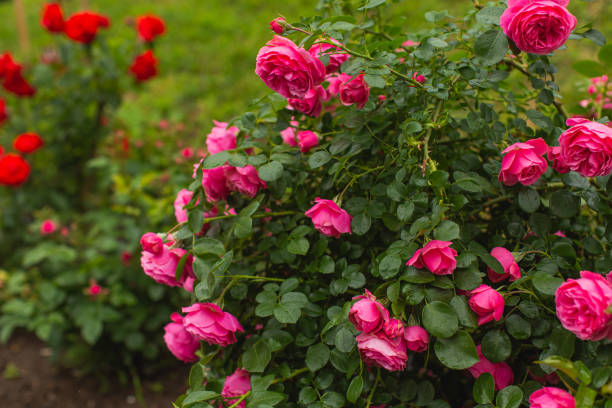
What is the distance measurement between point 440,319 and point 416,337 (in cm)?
5

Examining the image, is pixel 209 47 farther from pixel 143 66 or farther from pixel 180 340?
pixel 180 340

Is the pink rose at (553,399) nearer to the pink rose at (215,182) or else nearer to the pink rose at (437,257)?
the pink rose at (437,257)

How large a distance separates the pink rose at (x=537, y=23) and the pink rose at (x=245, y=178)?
0.50m

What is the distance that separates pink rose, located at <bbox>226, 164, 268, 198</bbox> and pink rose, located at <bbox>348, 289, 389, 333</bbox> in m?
0.34

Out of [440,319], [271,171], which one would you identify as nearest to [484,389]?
[440,319]

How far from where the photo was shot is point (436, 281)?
777mm

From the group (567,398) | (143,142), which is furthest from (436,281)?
(143,142)

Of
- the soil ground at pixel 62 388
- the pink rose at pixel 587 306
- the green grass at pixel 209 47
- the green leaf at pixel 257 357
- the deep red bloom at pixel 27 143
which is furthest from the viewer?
the green grass at pixel 209 47

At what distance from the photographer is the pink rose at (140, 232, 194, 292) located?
96 centimetres

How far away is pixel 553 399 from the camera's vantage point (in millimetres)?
681

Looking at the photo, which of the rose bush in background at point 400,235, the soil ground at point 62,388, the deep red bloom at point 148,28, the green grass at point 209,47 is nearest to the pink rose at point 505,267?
the rose bush in background at point 400,235

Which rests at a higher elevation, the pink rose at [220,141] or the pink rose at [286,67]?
the pink rose at [286,67]

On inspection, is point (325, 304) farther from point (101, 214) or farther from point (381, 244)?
point (101, 214)

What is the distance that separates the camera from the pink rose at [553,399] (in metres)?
0.67
